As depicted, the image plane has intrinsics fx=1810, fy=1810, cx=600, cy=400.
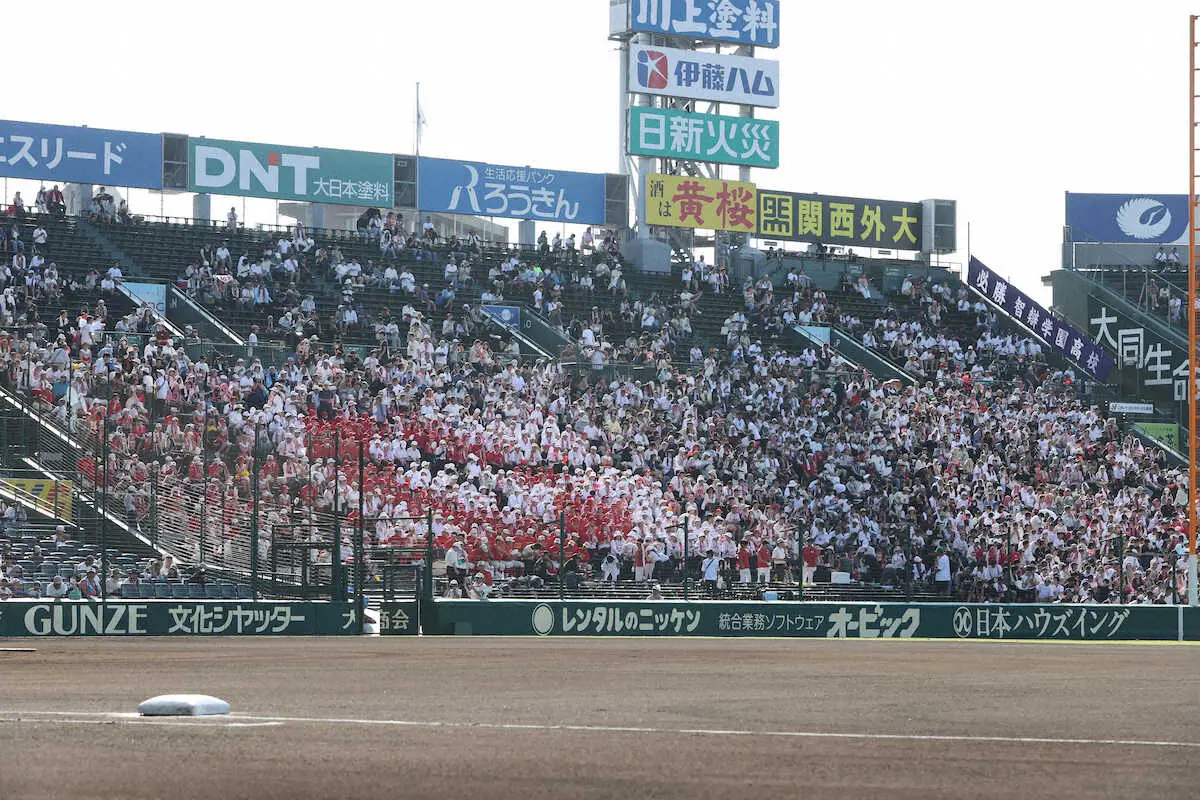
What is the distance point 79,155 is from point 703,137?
21164 mm

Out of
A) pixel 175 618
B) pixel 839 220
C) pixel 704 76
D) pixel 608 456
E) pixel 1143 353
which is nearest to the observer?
pixel 175 618

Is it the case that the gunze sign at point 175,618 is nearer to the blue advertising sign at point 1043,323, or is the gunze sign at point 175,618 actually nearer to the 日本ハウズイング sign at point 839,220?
the blue advertising sign at point 1043,323

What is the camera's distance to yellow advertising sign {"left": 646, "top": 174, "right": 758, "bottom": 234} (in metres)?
60.0

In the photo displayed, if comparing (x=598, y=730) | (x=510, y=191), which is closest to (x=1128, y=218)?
(x=510, y=191)

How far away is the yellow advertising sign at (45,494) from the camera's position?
30.9m

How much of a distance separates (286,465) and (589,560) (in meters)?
6.11

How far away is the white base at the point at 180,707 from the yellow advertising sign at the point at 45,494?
20.5 metres

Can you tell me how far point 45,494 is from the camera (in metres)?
31.1

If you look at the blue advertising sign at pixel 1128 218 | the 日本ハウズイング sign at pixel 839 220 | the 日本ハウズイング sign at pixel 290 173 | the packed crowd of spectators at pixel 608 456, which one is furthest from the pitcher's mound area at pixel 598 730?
the blue advertising sign at pixel 1128 218

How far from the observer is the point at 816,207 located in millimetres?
64375

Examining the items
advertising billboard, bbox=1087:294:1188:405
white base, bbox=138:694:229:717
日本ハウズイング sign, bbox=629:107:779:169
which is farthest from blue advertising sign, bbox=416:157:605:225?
white base, bbox=138:694:229:717

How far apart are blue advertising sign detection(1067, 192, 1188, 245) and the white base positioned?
193ft

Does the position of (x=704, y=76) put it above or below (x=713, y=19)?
below

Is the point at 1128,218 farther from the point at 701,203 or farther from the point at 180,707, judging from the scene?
the point at 180,707
